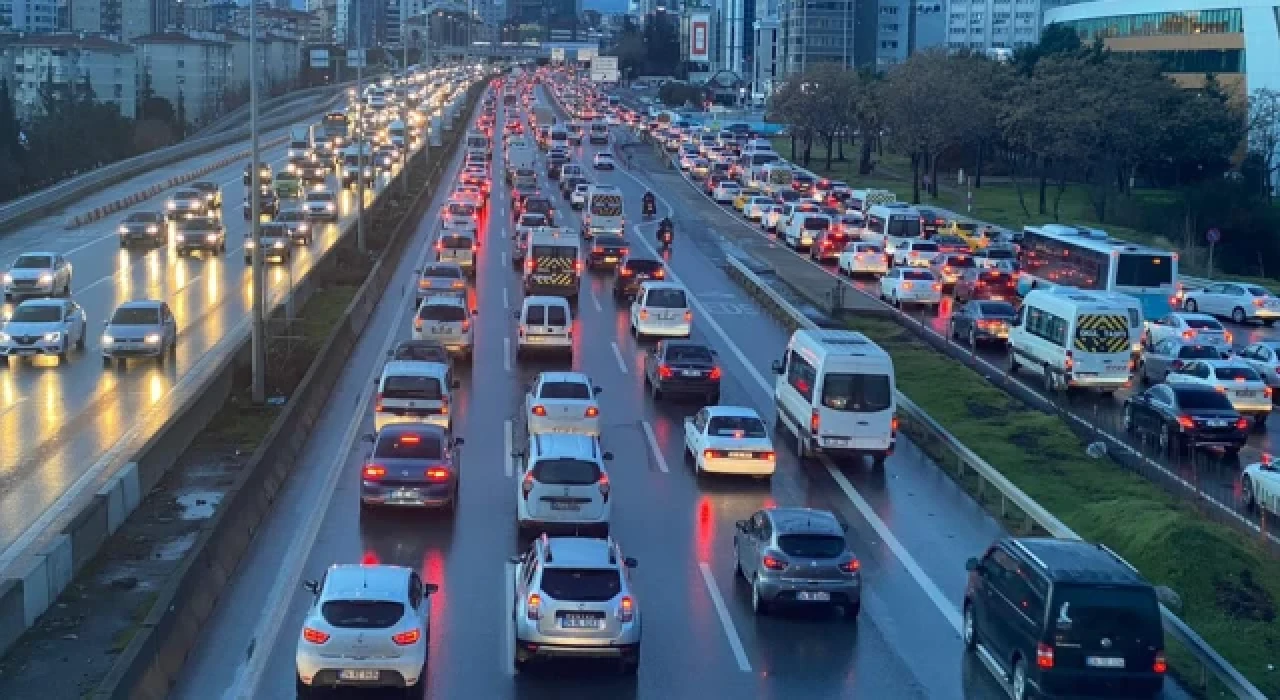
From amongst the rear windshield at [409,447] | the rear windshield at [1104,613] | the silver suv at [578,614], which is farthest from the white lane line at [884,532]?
the rear windshield at [409,447]

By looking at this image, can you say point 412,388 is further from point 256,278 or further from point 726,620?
point 726,620

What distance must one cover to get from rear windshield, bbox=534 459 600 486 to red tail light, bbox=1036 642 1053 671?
26.6 feet

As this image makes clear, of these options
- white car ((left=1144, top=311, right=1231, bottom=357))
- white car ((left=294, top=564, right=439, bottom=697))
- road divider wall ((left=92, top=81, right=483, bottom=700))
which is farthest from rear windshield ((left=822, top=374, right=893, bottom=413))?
white car ((left=1144, top=311, right=1231, bottom=357))

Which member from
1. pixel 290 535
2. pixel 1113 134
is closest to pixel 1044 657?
pixel 290 535

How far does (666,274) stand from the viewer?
55469mm

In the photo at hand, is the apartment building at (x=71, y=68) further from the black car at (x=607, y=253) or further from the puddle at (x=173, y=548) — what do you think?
the puddle at (x=173, y=548)

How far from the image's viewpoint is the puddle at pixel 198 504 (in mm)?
23219

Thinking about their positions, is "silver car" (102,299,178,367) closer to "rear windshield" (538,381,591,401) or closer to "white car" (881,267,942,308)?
"rear windshield" (538,381,591,401)

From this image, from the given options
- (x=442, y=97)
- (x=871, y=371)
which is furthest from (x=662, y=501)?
(x=442, y=97)

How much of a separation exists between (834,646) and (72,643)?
8.16m

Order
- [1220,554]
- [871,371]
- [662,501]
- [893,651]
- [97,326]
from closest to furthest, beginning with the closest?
[893,651]
[1220,554]
[662,501]
[871,371]
[97,326]

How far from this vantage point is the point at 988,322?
42.0 metres

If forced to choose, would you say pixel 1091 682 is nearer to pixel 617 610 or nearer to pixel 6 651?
pixel 617 610

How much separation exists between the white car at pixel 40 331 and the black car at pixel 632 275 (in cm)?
1724
